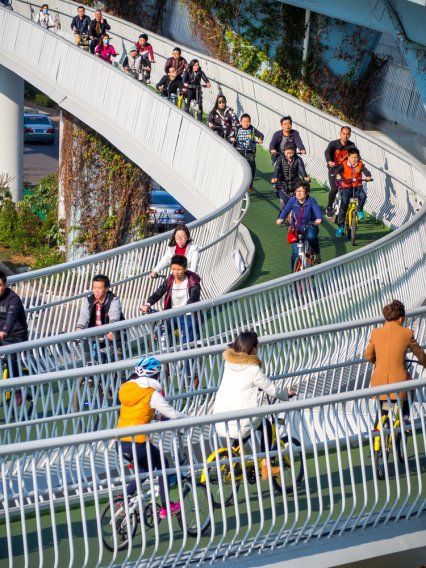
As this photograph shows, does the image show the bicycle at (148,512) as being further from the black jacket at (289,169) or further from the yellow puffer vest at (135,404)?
the black jacket at (289,169)

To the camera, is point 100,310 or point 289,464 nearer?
point 289,464

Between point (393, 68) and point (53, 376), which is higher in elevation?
point (393, 68)

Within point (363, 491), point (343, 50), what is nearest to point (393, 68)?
point (343, 50)

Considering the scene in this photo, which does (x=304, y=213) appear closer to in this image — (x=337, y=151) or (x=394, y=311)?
(x=337, y=151)

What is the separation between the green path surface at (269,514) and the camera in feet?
27.5

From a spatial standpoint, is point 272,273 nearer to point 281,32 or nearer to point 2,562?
point 2,562

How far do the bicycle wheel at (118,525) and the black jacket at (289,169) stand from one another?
1025cm

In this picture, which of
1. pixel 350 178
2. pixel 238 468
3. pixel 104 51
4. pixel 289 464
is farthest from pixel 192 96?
pixel 238 468

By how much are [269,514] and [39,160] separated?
1932 inches

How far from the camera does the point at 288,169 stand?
18062 millimetres

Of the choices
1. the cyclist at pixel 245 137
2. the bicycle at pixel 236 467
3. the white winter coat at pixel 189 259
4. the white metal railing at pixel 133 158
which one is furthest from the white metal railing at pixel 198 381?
the cyclist at pixel 245 137

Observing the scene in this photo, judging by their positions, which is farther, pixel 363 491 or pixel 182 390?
pixel 182 390

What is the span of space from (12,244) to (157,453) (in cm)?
2720

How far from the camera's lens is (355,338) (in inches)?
436
